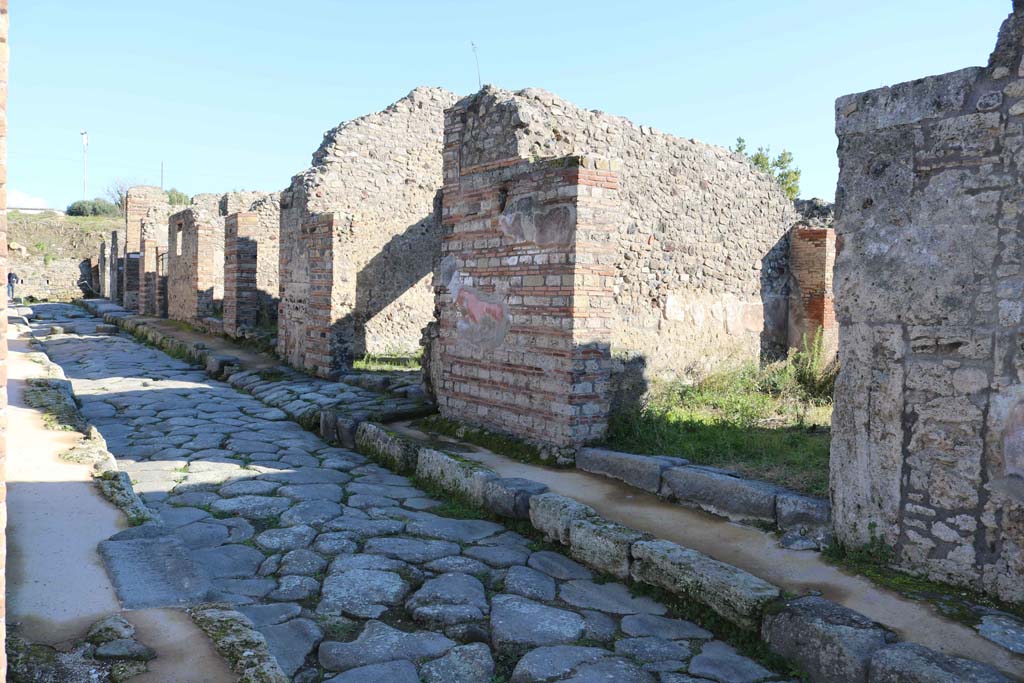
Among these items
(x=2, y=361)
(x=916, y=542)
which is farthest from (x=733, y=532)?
(x=2, y=361)

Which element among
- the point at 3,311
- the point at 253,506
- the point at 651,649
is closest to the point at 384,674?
the point at 651,649

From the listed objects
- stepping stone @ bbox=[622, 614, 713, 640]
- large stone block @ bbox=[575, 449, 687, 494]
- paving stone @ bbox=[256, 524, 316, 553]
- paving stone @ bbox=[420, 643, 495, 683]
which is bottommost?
paving stone @ bbox=[420, 643, 495, 683]

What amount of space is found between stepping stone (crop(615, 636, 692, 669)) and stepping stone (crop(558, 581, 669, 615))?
0.28 meters

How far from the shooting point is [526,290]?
5.61 meters

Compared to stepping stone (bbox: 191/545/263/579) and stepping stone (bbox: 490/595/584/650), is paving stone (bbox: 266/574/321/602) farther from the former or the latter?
stepping stone (bbox: 490/595/584/650)

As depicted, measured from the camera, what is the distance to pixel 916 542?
128 inches

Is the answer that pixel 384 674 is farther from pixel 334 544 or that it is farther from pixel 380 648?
pixel 334 544

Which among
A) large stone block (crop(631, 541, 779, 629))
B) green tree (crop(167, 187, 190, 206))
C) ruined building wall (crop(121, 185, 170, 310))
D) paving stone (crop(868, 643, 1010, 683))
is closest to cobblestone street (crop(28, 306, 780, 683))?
large stone block (crop(631, 541, 779, 629))

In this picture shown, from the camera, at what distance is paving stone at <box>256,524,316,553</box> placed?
13.0ft

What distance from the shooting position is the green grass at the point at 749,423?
4758 millimetres

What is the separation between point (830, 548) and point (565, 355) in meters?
2.25

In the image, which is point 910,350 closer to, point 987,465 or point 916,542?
point 987,465

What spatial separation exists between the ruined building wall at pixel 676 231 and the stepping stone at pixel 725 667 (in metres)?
3.65

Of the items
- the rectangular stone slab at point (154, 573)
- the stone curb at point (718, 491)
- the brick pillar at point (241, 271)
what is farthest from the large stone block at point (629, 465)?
the brick pillar at point (241, 271)
